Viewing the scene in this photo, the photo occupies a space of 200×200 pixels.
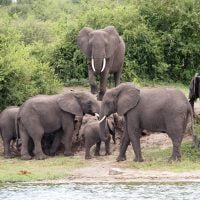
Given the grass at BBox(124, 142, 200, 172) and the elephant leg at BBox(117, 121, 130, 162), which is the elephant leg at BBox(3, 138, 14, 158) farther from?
the grass at BBox(124, 142, 200, 172)

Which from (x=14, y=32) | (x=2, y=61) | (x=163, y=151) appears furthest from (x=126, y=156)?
(x=14, y=32)

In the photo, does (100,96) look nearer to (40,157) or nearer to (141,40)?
(40,157)

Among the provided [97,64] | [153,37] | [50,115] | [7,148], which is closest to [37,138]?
[50,115]

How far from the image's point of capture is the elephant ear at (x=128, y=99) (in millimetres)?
20922

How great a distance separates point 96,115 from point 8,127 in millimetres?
2006

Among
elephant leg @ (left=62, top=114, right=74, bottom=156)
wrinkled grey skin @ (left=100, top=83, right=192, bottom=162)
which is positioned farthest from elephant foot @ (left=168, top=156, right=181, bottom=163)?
elephant leg @ (left=62, top=114, right=74, bottom=156)

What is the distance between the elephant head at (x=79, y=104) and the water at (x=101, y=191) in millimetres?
3464

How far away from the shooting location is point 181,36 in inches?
1167

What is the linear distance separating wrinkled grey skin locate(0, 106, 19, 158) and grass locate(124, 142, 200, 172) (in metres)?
3.00

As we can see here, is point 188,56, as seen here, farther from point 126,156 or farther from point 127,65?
point 126,156

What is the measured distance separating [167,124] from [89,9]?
11032 millimetres

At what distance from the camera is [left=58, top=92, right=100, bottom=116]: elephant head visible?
22359mm

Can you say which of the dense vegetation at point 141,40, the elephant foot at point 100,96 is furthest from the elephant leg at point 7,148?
the dense vegetation at point 141,40

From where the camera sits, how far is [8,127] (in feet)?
74.9
